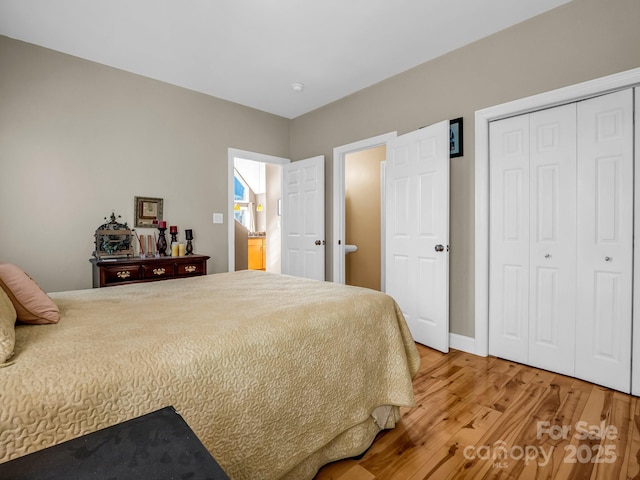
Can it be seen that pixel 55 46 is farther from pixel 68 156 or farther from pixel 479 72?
pixel 479 72

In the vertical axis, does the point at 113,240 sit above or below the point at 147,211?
below

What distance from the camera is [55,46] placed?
2.82 m

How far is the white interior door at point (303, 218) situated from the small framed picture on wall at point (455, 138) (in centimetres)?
164

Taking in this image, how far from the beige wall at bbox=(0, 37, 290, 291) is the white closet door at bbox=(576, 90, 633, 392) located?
359cm

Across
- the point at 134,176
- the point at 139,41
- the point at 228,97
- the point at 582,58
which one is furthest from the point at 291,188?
the point at 582,58

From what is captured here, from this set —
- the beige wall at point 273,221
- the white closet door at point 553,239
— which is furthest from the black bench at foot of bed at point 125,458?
the beige wall at point 273,221

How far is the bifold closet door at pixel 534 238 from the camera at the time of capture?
2402 millimetres

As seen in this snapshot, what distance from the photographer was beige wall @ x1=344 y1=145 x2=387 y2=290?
192 inches

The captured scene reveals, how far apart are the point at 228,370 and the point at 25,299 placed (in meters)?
0.85

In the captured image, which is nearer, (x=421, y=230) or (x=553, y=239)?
(x=553, y=239)

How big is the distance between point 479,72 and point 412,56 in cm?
64

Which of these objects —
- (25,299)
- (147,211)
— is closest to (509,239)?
(25,299)

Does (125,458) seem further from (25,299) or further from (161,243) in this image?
(161,243)

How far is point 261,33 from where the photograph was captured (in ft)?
8.74
